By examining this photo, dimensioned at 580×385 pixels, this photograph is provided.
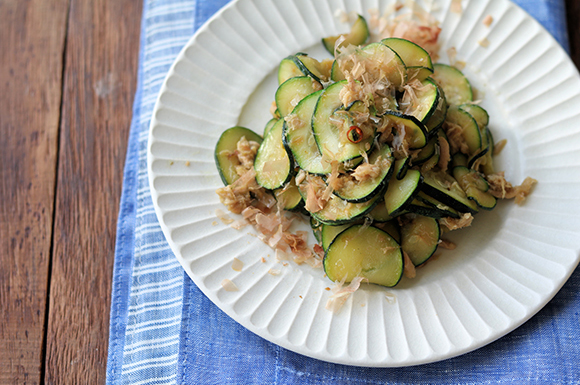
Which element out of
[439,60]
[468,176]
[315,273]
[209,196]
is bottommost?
[315,273]

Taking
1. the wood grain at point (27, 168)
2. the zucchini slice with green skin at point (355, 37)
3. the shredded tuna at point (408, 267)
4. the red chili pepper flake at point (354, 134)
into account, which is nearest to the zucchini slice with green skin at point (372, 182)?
the red chili pepper flake at point (354, 134)

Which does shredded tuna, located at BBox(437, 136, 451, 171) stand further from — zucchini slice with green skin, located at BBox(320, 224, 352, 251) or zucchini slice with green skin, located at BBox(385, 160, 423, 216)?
zucchini slice with green skin, located at BBox(320, 224, 352, 251)

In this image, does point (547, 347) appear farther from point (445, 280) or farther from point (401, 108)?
point (401, 108)

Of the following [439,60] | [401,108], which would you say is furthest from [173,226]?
[439,60]

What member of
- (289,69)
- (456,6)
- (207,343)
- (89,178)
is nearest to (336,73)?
(289,69)

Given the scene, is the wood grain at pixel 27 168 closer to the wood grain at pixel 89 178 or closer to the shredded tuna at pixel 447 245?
the wood grain at pixel 89 178

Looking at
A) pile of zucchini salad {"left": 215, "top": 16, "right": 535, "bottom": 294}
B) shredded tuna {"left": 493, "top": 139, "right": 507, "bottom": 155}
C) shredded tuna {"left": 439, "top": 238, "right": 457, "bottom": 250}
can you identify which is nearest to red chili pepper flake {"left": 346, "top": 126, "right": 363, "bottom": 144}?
pile of zucchini salad {"left": 215, "top": 16, "right": 535, "bottom": 294}
